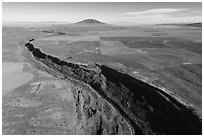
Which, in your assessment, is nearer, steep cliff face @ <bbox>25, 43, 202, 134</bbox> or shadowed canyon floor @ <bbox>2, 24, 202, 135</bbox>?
steep cliff face @ <bbox>25, 43, 202, 134</bbox>

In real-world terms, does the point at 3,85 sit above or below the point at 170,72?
below

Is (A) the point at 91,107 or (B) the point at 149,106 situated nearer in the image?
(B) the point at 149,106

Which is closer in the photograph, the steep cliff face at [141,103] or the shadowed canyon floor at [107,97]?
the steep cliff face at [141,103]

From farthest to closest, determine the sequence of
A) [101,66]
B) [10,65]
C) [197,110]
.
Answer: [10,65]
[101,66]
[197,110]

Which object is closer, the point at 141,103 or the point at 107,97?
the point at 141,103

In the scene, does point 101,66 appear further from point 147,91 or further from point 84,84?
point 147,91

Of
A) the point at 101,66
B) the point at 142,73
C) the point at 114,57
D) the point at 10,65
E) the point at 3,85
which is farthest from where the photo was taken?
the point at 10,65

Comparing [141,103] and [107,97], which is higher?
[141,103]

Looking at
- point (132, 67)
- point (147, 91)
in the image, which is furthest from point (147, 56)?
point (147, 91)
